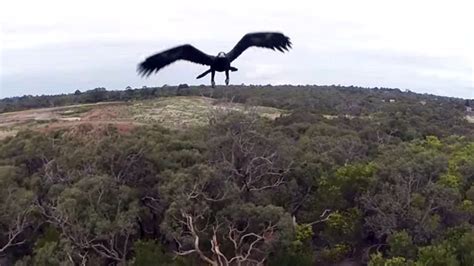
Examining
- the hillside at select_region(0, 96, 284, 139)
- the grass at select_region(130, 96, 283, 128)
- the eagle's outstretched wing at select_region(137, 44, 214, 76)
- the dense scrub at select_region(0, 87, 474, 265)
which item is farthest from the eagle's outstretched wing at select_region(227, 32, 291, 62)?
the grass at select_region(130, 96, 283, 128)

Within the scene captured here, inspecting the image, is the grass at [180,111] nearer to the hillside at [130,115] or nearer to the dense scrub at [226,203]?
the hillside at [130,115]

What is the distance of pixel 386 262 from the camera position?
27.6 m

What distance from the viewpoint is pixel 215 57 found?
16.4 m

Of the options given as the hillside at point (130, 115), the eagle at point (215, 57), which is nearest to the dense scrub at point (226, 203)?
the eagle at point (215, 57)

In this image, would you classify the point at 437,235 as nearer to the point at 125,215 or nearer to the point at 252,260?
the point at 252,260

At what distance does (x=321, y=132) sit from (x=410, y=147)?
673cm

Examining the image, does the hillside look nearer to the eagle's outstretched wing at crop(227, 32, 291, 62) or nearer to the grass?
the grass

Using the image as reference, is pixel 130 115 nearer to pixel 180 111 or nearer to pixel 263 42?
pixel 180 111

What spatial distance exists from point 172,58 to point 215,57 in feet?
4.62

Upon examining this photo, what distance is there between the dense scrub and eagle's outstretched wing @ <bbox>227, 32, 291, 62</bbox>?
12.8 metres

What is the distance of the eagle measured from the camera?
14.6 metres

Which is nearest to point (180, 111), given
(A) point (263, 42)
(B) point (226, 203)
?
(B) point (226, 203)

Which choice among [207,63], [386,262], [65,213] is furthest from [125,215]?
[207,63]

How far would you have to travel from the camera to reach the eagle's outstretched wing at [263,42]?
50.5 ft
